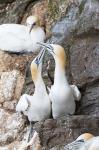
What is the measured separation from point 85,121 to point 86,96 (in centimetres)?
66

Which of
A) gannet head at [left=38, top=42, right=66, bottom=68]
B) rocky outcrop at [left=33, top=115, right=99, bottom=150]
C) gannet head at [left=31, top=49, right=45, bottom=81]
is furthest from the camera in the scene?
gannet head at [left=31, top=49, right=45, bottom=81]

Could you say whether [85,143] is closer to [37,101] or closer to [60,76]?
[60,76]

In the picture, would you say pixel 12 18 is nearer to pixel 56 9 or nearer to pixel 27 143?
pixel 56 9

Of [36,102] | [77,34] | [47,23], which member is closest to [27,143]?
[36,102]

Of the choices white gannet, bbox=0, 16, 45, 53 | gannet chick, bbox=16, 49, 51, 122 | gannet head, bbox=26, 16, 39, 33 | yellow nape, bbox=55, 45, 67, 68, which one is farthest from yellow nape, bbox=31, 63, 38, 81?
gannet head, bbox=26, 16, 39, 33

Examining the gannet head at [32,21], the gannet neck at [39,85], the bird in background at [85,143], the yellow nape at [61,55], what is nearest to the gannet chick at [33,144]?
the gannet neck at [39,85]

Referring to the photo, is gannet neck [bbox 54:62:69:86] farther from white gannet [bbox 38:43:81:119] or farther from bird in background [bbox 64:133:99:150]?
bird in background [bbox 64:133:99:150]

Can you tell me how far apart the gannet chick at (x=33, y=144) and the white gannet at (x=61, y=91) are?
0.34 m

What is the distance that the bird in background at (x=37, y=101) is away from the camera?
9.46m

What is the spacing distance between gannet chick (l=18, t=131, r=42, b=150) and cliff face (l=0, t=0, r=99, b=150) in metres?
0.12

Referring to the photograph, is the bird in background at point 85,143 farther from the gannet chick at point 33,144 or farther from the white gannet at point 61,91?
the gannet chick at point 33,144

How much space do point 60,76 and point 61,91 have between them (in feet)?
0.61

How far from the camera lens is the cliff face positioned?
904cm

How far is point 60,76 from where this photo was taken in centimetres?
925
